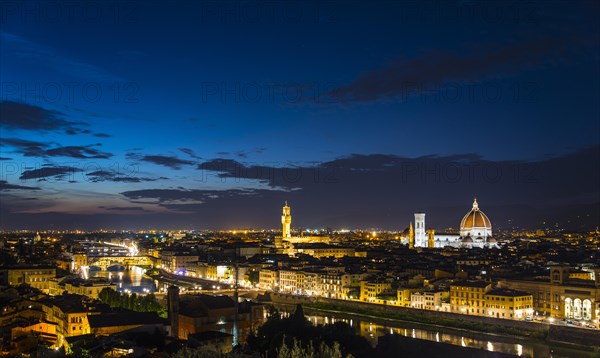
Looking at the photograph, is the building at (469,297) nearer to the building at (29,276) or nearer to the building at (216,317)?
the building at (216,317)

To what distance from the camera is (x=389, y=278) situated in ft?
80.0

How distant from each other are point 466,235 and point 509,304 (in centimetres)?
2787

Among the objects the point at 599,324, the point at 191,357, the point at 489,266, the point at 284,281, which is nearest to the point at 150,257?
the point at 284,281

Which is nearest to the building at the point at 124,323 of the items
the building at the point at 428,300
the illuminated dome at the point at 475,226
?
the building at the point at 428,300

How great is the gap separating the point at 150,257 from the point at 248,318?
35866 mm

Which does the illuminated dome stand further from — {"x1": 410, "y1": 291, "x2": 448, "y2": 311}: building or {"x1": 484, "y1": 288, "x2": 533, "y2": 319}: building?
{"x1": 484, "y1": 288, "x2": 533, "y2": 319}: building

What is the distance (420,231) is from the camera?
169 ft

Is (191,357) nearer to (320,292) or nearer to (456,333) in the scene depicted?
(456,333)

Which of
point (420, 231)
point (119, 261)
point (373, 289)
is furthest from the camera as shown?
point (420, 231)

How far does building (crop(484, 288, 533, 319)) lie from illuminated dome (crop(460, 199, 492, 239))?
1061 inches

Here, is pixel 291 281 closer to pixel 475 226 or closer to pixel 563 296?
pixel 563 296

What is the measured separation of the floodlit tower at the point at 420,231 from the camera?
168ft

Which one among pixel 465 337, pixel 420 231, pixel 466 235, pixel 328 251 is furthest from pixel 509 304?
pixel 420 231

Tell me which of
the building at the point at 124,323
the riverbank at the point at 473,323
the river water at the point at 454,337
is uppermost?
the building at the point at 124,323
